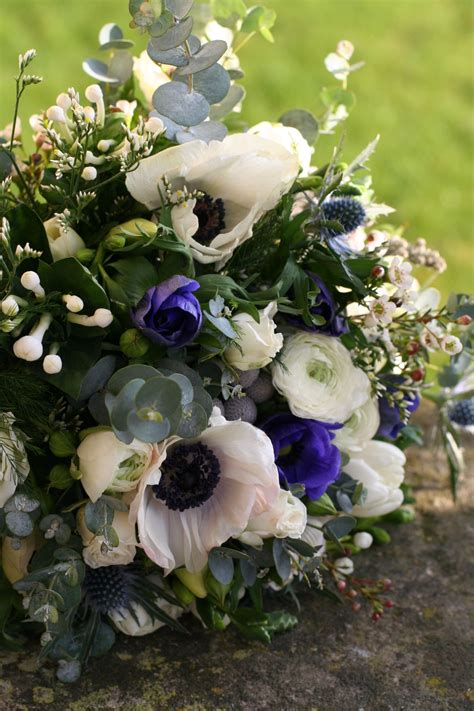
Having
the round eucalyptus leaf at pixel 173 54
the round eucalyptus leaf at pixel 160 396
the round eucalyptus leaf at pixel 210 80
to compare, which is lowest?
the round eucalyptus leaf at pixel 160 396

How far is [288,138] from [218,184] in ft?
0.52

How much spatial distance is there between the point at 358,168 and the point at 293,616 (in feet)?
2.01

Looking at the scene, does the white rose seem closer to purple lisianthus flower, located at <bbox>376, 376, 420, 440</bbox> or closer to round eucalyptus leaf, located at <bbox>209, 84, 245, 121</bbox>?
purple lisianthus flower, located at <bbox>376, 376, 420, 440</bbox>

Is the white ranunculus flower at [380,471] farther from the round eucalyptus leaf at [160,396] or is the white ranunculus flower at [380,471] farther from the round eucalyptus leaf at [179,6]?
the round eucalyptus leaf at [179,6]

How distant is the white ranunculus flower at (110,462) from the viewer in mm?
952

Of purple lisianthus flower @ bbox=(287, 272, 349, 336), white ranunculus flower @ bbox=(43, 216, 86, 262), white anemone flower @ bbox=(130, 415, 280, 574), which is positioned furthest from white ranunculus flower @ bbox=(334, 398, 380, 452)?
white ranunculus flower @ bbox=(43, 216, 86, 262)

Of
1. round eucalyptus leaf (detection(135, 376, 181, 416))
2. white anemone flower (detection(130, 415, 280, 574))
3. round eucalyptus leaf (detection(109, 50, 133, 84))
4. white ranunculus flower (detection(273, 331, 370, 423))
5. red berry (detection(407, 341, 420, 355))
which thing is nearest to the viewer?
round eucalyptus leaf (detection(135, 376, 181, 416))

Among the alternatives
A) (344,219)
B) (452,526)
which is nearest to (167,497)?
(344,219)

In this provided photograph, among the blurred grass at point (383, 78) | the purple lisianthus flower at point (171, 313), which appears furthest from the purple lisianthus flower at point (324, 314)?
the blurred grass at point (383, 78)

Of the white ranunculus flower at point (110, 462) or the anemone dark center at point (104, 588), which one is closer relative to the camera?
the white ranunculus flower at point (110, 462)

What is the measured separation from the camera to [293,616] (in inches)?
46.1

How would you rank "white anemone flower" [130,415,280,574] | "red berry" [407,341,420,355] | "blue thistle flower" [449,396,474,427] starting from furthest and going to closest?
"blue thistle flower" [449,396,474,427]
"red berry" [407,341,420,355]
"white anemone flower" [130,415,280,574]

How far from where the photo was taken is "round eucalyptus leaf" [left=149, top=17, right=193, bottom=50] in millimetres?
1012

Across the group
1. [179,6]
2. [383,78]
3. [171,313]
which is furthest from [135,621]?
[383,78]
